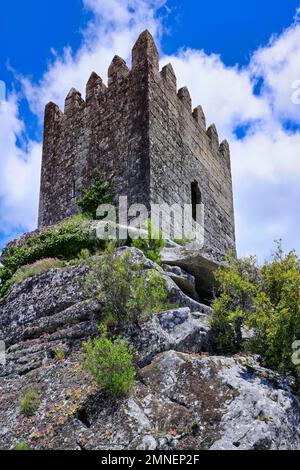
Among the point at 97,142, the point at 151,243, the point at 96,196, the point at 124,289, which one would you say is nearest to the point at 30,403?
the point at 124,289

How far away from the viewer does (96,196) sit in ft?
51.1

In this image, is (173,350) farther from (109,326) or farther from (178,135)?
(178,135)

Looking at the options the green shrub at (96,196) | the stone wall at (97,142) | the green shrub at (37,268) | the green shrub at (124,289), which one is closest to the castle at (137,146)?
the stone wall at (97,142)

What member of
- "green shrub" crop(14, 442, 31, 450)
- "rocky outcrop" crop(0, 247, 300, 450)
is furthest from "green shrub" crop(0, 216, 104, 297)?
"green shrub" crop(14, 442, 31, 450)

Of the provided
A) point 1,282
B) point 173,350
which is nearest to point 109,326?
point 173,350

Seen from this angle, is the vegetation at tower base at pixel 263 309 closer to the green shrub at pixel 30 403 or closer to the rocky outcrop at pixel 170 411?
the rocky outcrop at pixel 170 411

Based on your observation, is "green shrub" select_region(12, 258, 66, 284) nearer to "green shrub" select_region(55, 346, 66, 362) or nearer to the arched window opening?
"green shrub" select_region(55, 346, 66, 362)

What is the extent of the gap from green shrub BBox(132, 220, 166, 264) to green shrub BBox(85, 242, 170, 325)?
5.69 feet

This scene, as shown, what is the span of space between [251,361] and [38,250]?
5.65 metres

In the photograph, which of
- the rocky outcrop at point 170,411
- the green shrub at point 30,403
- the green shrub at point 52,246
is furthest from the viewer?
the green shrub at point 52,246

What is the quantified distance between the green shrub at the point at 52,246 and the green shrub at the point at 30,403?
4.06 m

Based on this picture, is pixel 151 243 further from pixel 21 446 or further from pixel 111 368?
pixel 21 446

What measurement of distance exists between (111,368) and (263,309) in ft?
8.30

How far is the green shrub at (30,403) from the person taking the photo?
7.98m
